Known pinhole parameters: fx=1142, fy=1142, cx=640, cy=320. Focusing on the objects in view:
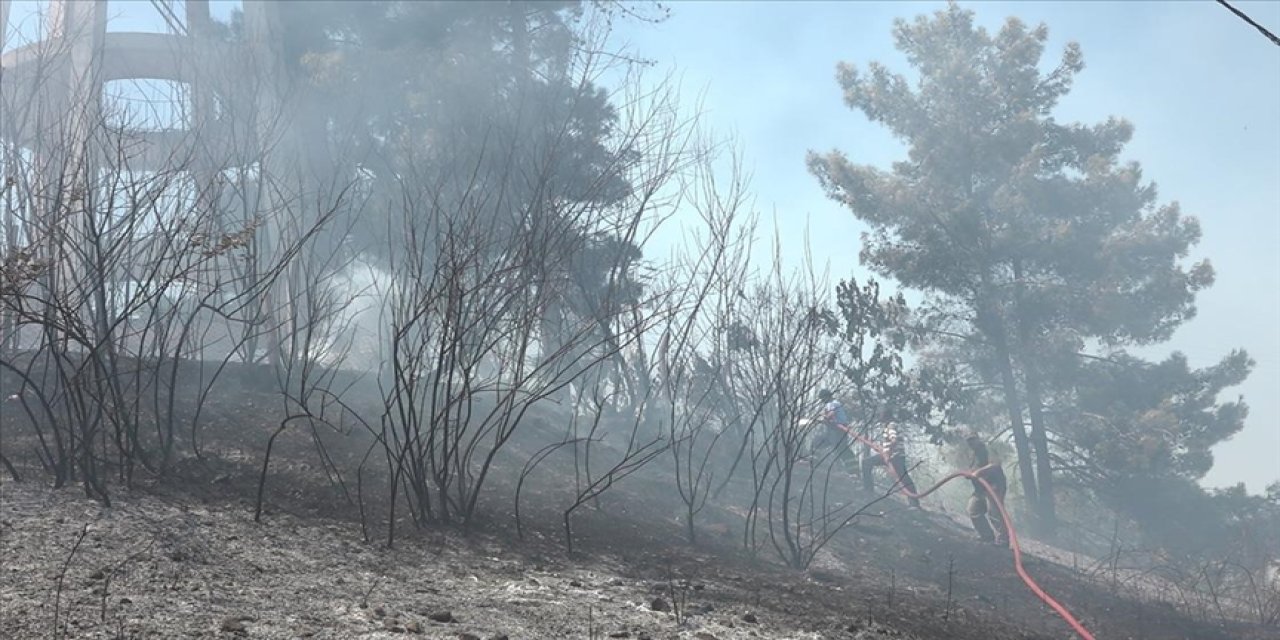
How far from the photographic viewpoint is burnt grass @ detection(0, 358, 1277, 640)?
4.57 m

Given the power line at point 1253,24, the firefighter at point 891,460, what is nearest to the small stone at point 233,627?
the power line at point 1253,24

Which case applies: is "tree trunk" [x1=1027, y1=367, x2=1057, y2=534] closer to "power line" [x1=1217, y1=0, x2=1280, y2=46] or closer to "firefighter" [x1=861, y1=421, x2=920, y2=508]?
"firefighter" [x1=861, y1=421, x2=920, y2=508]

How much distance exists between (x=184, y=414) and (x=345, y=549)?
135 inches

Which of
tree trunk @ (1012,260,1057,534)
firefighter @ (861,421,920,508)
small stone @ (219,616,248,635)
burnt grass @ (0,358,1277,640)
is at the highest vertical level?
tree trunk @ (1012,260,1057,534)

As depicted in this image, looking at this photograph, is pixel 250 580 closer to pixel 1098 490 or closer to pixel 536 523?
pixel 536 523

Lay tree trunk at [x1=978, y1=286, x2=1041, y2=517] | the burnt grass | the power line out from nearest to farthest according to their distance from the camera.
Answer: the power line
the burnt grass
tree trunk at [x1=978, y1=286, x2=1041, y2=517]

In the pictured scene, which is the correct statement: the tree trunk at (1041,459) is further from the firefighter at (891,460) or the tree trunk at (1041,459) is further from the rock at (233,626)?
the rock at (233,626)

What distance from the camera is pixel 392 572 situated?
5.48 meters

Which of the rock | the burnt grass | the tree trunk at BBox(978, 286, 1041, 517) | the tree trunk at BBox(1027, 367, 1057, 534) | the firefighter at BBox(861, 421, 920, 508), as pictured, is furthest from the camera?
the tree trunk at BBox(978, 286, 1041, 517)

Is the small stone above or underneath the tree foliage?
underneath

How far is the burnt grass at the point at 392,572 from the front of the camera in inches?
180

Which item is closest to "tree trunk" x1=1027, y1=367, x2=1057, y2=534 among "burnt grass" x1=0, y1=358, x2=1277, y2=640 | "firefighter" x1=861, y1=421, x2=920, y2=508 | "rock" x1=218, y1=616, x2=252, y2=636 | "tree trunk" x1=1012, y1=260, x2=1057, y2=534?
"tree trunk" x1=1012, y1=260, x2=1057, y2=534

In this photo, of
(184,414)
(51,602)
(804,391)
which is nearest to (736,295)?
(804,391)

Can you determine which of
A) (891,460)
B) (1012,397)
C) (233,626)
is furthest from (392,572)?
(1012,397)
